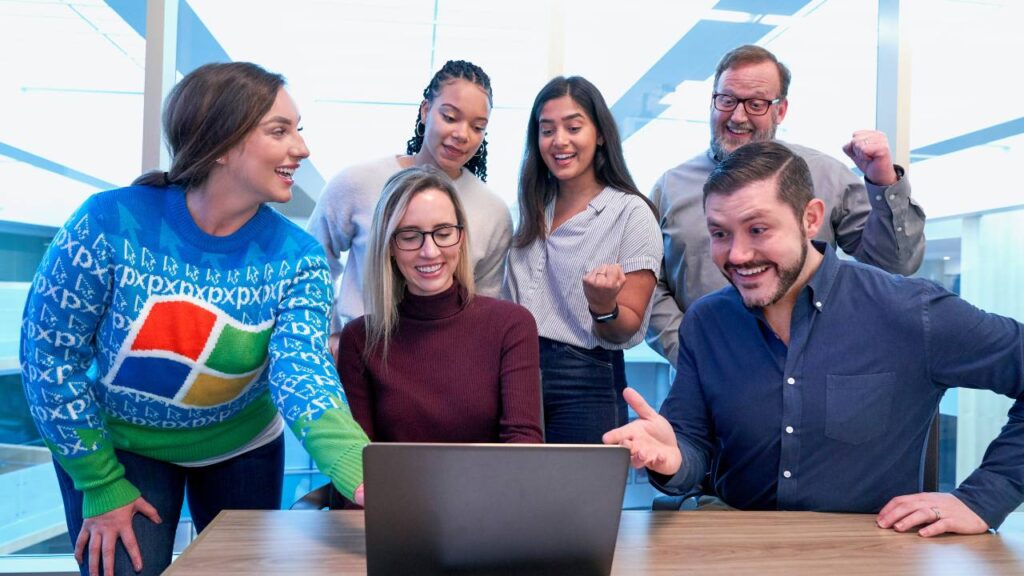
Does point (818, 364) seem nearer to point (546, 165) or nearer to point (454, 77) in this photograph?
point (546, 165)

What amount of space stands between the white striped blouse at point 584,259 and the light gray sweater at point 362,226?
116mm

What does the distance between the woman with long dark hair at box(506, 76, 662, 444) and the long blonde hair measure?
349mm

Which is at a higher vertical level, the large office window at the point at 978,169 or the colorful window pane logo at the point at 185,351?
the large office window at the point at 978,169

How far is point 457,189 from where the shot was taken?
2.26 m

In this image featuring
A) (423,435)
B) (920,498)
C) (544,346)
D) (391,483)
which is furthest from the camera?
(544,346)

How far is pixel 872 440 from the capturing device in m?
1.54

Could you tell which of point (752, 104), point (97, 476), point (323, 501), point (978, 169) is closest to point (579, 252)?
point (752, 104)

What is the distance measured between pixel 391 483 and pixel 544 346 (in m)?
1.24

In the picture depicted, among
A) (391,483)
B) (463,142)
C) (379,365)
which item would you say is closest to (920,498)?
(391,483)

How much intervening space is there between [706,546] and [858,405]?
51 centimetres

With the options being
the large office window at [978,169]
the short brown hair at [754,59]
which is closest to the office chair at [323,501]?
the short brown hair at [754,59]

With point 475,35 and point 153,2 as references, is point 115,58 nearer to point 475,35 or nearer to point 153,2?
point 153,2

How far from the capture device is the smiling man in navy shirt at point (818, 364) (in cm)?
152

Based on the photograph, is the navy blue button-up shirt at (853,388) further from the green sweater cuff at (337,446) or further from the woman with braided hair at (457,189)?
the woman with braided hair at (457,189)
